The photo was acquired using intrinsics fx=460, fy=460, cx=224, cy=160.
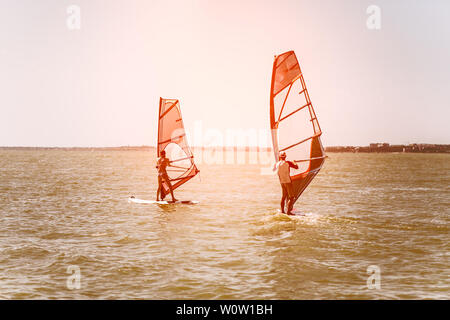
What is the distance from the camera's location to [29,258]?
32.5ft

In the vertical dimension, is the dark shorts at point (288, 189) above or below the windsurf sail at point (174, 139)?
below

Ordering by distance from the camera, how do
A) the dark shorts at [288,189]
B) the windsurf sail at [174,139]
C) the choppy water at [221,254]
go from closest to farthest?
the choppy water at [221,254] < the dark shorts at [288,189] < the windsurf sail at [174,139]

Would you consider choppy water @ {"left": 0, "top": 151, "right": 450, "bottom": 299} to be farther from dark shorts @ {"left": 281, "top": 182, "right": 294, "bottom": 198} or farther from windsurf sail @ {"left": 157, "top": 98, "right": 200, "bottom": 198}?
windsurf sail @ {"left": 157, "top": 98, "right": 200, "bottom": 198}

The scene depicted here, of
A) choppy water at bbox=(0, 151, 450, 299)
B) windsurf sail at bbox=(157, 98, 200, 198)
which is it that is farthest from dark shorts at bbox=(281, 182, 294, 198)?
windsurf sail at bbox=(157, 98, 200, 198)

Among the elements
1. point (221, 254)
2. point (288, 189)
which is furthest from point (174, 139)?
point (221, 254)

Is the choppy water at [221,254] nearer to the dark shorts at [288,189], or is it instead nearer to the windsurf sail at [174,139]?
→ the dark shorts at [288,189]

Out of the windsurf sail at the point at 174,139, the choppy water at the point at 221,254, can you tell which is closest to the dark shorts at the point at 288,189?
the choppy water at the point at 221,254

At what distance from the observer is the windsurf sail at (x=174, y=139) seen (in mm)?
19656

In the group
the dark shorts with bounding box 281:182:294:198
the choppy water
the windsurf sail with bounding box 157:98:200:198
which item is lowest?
the choppy water

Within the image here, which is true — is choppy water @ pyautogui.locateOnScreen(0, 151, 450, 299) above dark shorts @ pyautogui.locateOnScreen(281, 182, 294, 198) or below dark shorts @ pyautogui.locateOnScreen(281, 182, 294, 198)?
below

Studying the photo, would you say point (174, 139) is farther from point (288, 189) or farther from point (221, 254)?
point (221, 254)

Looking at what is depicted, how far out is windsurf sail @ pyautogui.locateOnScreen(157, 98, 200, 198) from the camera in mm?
Answer: 19656
